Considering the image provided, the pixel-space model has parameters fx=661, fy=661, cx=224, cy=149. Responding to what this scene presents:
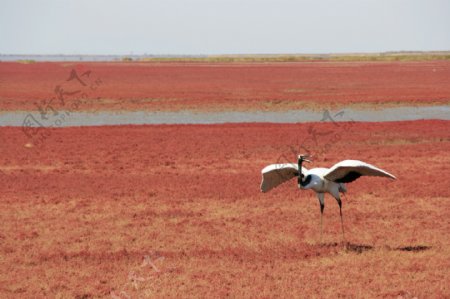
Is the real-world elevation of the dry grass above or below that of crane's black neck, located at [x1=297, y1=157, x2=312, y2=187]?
below

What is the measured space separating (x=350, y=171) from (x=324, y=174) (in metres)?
0.55

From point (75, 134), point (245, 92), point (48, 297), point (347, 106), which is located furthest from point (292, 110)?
point (48, 297)

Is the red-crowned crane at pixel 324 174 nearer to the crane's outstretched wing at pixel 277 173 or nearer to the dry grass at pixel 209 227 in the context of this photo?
the crane's outstretched wing at pixel 277 173

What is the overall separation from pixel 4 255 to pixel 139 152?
1342 cm

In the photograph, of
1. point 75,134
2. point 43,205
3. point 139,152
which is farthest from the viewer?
point 75,134

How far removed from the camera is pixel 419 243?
13734 mm

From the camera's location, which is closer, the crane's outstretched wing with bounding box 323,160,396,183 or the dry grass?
the dry grass

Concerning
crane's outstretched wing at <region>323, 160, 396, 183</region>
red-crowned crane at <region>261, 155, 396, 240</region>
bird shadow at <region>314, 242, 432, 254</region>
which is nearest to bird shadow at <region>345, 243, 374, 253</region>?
bird shadow at <region>314, 242, 432, 254</region>

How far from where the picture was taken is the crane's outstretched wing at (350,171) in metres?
12.4

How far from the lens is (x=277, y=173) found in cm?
1385

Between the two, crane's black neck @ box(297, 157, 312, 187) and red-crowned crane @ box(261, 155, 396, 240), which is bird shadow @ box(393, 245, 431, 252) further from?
crane's black neck @ box(297, 157, 312, 187)

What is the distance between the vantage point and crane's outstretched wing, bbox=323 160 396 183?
12414 millimetres

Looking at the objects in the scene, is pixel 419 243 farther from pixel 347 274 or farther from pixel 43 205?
pixel 43 205

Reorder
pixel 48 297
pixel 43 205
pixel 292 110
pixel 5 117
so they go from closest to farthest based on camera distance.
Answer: pixel 48 297 → pixel 43 205 → pixel 5 117 → pixel 292 110
